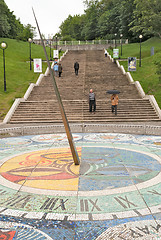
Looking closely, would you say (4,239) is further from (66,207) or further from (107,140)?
(107,140)

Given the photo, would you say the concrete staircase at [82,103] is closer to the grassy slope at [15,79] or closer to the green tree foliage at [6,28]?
the grassy slope at [15,79]

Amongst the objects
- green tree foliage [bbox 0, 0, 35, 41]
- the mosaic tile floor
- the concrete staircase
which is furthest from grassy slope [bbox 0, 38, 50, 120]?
the mosaic tile floor

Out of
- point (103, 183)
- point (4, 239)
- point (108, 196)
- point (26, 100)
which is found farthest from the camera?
point (26, 100)

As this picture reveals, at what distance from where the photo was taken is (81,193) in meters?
5.23

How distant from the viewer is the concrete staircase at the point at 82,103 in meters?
18.0

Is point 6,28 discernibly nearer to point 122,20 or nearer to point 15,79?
point 122,20

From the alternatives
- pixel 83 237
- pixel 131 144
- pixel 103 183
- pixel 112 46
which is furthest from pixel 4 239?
pixel 112 46

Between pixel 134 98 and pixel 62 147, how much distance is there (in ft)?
47.2

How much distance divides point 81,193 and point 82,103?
1597cm

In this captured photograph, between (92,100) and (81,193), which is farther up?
(92,100)

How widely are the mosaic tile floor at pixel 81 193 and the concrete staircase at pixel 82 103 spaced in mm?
8866

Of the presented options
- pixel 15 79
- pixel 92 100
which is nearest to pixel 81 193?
pixel 92 100

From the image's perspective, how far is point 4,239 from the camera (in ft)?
12.0

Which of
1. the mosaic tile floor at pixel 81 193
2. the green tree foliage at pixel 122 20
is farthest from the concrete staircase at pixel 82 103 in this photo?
the green tree foliage at pixel 122 20
